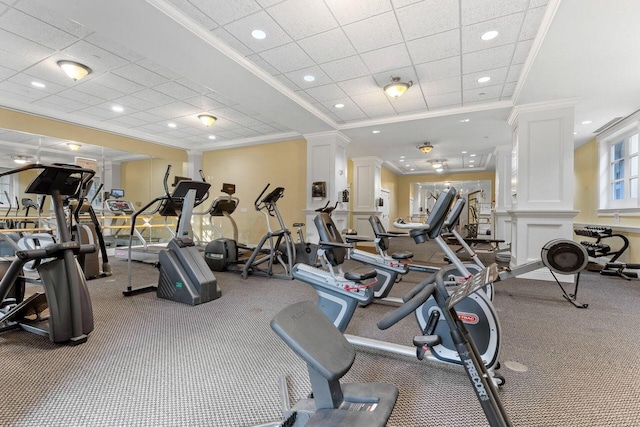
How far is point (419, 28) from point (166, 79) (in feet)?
11.5

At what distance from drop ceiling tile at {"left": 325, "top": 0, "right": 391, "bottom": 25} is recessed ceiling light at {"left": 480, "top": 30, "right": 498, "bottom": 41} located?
1137mm

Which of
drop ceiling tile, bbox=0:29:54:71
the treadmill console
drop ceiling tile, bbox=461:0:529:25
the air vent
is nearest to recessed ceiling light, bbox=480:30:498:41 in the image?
drop ceiling tile, bbox=461:0:529:25

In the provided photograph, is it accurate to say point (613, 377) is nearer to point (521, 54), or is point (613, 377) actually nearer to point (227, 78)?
point (521, 54)

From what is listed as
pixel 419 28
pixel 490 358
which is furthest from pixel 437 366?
pixel 419 28

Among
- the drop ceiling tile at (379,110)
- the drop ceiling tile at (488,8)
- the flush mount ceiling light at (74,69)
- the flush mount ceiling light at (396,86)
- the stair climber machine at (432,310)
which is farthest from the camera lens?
the drop ceiling tile at (379,110)

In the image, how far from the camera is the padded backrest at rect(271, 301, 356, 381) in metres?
0.98

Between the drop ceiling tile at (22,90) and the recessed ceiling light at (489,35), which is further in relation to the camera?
the drop ceiling tile at (22,90)

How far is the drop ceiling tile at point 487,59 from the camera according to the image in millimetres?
3459

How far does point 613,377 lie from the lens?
1.93m

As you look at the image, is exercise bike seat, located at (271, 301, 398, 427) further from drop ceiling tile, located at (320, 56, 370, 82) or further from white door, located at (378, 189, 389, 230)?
white door, located at (378, 189, 389, 230)

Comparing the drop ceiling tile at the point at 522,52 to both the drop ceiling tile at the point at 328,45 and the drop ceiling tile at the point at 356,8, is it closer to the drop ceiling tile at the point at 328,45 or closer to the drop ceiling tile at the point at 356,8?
the drop ceiling tile at the point at 356,8

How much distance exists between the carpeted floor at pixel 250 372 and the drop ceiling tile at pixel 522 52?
2.88 metres

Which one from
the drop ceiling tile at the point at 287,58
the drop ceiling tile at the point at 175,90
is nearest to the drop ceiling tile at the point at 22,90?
the drop ceiling tile at the point at 175,90

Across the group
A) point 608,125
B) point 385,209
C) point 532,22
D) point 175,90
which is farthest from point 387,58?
point 385,209
